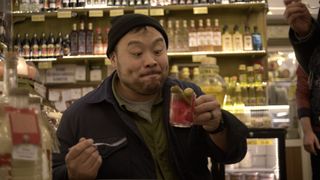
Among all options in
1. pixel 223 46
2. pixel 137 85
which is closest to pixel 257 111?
pixel 223 46

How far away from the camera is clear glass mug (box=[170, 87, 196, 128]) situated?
4.76 feet

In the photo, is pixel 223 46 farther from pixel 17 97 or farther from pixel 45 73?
pixel 17 97

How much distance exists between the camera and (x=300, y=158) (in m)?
5.91

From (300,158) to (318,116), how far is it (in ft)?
11.1

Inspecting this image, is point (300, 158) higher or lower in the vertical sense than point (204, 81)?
lower

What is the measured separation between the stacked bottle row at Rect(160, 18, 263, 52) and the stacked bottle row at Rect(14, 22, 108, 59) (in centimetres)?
87

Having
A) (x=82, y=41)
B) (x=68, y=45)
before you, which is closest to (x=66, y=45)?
(x=68, y=45)

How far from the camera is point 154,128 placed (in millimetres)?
1873

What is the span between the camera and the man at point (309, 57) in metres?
2.33

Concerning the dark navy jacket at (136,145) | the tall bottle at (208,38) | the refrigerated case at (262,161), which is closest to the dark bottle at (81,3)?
the tall bottle at (208,38)

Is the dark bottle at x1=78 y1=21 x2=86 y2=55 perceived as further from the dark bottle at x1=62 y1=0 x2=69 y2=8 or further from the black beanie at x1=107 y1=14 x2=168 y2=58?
the black beanie at x1=107 y1=14 x2=168 y2=58

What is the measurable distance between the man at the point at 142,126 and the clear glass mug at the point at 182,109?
15cm

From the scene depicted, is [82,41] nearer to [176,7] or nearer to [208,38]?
[176,7]

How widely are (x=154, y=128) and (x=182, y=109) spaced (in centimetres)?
44
